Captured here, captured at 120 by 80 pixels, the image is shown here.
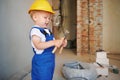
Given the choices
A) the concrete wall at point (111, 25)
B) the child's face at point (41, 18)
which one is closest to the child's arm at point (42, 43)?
the child's face at point (41, 18)

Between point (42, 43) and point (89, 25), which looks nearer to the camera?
point (42, 43)

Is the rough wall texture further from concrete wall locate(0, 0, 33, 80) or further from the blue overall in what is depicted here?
the blue overall

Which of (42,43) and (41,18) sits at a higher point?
(41,18)

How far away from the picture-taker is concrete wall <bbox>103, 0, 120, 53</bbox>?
591 cm

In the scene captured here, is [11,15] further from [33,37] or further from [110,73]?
[110,73]

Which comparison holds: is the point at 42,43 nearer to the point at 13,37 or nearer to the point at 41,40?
the point at 41,40

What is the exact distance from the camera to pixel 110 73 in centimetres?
378

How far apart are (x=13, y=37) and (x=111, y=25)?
144 inches

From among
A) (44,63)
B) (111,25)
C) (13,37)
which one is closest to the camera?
(44,63)

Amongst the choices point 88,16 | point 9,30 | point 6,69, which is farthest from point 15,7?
point 88,16

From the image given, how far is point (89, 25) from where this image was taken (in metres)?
5.70

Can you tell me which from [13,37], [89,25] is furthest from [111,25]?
[13,37]

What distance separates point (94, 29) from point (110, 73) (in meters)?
2.11

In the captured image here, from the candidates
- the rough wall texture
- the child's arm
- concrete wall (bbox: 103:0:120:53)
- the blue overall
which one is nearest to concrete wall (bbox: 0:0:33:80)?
the blue overall
